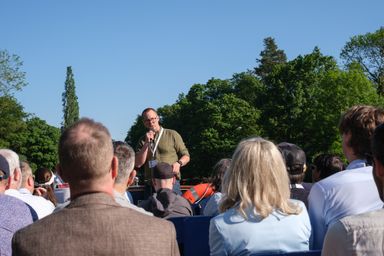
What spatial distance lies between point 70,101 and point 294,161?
128935mm

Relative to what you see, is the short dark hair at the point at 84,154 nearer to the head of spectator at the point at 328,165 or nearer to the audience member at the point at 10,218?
the audience member at the point at 10,218

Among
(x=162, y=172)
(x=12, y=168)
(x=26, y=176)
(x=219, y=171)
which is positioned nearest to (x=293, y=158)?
(x=219, y=171)

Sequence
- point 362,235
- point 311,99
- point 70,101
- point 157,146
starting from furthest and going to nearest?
point 70,101, point 311,99, point 157,146, point 362,235

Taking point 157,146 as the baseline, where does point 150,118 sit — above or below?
above

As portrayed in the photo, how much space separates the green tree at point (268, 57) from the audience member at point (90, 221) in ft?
276

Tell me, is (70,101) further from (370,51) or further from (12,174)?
(12,174)

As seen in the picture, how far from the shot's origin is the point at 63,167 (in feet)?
9.70

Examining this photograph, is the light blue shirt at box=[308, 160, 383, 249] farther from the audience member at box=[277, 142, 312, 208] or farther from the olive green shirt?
the olive green shirt

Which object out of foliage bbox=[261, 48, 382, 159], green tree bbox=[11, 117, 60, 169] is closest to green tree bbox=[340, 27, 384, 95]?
foliage bbox=[261, 48, 382, 159]

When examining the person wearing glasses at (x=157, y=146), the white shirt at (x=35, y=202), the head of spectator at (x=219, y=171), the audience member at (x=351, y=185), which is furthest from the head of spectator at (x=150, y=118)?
the audience member at (x=351, y=185)

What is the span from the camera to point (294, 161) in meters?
6.05

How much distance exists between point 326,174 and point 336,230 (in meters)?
4.79

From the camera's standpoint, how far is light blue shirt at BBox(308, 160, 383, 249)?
454 centimetres

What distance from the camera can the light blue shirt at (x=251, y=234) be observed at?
4125 mm
